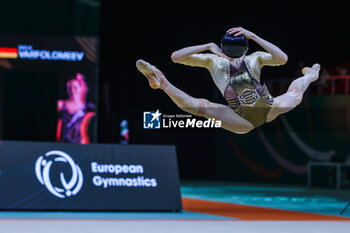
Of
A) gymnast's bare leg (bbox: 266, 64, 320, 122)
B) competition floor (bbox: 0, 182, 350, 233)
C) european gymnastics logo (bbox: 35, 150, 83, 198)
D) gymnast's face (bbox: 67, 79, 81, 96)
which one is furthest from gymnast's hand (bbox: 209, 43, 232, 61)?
gymnast's face (bbox: 67, 79, 81, 96)

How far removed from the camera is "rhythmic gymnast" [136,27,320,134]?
611 cm

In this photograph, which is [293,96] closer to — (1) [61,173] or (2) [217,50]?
(2) [217,50]

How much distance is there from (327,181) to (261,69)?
27.5 metres

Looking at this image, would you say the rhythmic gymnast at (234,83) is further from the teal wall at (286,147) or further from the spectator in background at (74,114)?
the teal wall at (286,147)

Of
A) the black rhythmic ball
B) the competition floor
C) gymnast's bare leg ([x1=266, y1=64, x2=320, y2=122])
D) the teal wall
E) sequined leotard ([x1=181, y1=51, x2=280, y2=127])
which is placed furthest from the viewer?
the teal wall

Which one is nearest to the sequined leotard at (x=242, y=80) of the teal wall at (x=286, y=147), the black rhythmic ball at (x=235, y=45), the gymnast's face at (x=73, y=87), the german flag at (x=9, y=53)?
the black rhythmic ball at (x=235, y=45)

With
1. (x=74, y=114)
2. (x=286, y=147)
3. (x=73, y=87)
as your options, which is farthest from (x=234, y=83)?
(x=286, y=147)

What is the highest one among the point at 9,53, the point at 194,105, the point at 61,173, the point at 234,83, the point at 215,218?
the point at 9,53

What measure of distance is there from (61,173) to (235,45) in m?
13.2

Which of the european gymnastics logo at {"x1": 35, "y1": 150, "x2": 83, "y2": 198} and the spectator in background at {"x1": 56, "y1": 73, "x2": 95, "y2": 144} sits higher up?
the spectator in background at {"x1": 56, "y1": 73, "x2": 95, "y2": 144}

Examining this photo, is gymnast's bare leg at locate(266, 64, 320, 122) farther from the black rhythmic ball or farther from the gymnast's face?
the gymnast's face

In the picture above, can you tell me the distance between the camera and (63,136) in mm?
25219

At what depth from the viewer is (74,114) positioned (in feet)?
83.2

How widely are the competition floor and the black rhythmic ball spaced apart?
9.46 meters
